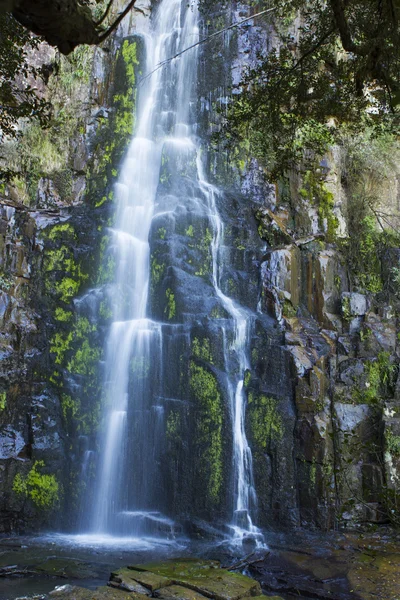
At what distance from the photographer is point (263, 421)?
1171 cm

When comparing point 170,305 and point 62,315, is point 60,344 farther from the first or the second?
point 170,305

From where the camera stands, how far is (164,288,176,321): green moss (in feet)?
41.7

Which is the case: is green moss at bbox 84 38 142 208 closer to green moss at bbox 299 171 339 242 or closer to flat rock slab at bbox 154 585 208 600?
green moss at bbox 299 171 339 242

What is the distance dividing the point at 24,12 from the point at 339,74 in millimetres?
4788

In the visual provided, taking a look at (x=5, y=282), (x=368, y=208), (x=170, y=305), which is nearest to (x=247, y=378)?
(x=170, y=305)

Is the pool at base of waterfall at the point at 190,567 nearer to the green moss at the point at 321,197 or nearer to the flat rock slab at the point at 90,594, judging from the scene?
the flat rock slab at the point at 90,594

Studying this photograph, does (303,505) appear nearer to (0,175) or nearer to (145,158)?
(0,175)

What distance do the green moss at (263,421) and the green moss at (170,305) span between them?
248cm

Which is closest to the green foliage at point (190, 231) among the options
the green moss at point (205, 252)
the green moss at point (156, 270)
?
the green moss at point (205, 252)

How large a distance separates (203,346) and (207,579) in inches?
203

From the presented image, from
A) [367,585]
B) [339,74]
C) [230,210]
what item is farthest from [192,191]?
[367,585]

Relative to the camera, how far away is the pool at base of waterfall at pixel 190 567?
291 inches

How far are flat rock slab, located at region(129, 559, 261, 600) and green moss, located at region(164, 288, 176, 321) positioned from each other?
5427 mm

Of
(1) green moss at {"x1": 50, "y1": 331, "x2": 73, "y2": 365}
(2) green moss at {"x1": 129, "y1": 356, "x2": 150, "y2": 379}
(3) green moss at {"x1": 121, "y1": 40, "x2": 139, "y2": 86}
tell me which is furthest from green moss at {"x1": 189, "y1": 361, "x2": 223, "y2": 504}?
(3) green moss at {"x1": 121, "y1": 40, "x2": 139, "y2": 86}
